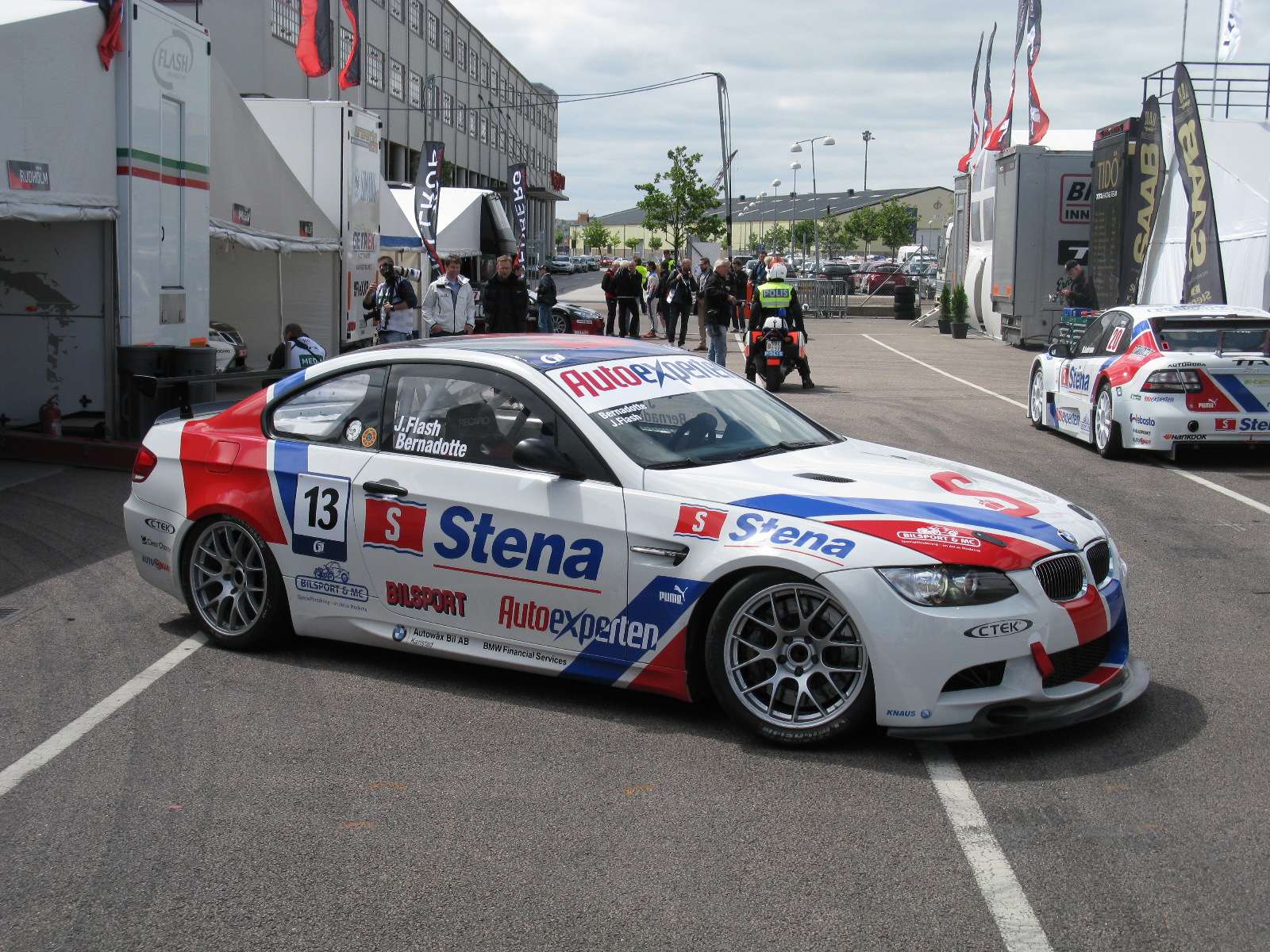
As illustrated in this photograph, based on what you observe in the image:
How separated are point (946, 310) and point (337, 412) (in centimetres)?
3108

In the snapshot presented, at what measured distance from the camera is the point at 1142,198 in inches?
897

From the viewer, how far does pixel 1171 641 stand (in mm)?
5750

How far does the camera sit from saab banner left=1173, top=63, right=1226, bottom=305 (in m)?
19.7

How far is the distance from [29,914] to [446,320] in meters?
12.3

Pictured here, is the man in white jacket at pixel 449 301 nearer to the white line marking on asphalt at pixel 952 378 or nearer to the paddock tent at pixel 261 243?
the paddock tent at pixel 261 243

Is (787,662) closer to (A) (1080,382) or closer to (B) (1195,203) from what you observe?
(A) (1080,382)

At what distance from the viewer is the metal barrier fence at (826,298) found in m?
40.8

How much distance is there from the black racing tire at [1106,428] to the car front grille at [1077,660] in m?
7.56

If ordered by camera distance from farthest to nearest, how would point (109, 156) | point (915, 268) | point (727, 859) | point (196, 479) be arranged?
point (915, 268) → point (109, 156) → point (196, 479) → point (727, 859)

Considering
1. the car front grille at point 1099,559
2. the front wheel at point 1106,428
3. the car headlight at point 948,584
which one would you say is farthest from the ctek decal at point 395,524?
the front wheel at point 1106,428

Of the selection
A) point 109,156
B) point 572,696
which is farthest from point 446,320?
point 572,696

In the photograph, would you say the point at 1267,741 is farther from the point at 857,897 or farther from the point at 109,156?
the point at 109,156

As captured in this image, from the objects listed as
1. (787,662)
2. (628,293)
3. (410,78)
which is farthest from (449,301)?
(410,78)

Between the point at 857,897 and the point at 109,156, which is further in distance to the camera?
the point at 109,156
